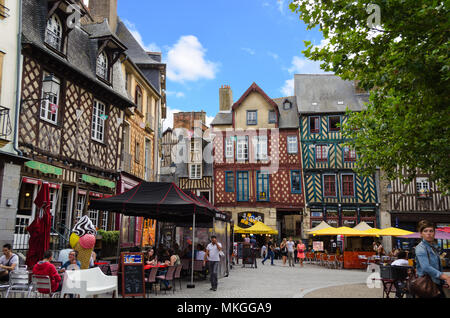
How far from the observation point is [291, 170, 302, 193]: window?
26255 millimetres

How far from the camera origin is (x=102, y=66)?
14188mm

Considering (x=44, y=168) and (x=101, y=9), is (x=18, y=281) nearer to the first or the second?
(x=44, y=168)

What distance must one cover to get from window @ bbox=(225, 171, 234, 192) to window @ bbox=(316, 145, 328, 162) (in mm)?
Result: 6095

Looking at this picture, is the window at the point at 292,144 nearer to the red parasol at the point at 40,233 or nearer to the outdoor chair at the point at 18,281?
the red parasol at the point at 40,233

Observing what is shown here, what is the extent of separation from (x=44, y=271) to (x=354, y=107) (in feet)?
80.8

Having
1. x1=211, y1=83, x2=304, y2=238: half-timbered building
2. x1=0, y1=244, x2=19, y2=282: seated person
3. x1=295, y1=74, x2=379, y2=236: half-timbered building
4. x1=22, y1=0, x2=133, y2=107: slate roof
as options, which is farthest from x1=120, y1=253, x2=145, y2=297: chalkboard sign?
x1=295, y1=74, x2=379, y2=236: half-timbered building

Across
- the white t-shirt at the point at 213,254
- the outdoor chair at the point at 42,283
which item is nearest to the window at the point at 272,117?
the white t-shirt at the point at 213,254

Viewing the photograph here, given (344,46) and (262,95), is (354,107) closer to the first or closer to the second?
(262,95)

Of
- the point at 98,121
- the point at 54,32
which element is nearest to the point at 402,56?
the point at 54,32

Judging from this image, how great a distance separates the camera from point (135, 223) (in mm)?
16922

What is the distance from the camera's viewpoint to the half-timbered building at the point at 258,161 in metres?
26.4

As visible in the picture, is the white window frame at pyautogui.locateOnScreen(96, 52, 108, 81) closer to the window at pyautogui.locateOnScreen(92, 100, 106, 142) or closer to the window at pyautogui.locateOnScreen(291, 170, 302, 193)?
the window at pyautogui.locateOnScreen(92, 100, 106, 142)

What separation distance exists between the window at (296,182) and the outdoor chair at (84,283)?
69.4ft
